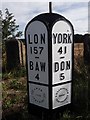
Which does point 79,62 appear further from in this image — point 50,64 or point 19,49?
point 50,64

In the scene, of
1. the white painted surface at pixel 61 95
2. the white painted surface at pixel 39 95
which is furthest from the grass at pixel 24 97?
the white painted surface at pixel 39 95

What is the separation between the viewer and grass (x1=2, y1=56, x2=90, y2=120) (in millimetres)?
3892

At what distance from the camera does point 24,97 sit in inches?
186

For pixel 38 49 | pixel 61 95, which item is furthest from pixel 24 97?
pixel 38 49

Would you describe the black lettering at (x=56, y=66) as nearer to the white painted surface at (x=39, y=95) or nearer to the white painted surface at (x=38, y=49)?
the white painted surface at (x=38, y=49)

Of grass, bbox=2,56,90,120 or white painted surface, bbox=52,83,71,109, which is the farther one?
grass, bbox=2,56,90,120

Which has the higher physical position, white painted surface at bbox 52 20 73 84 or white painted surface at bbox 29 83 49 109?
white painted surface at bbox 52 20 73 84

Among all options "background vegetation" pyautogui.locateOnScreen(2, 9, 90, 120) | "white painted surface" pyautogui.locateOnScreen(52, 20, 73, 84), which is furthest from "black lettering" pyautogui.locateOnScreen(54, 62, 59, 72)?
"background vegetation" pyautogui.locateOnScreen(2, 9, 90, 120)

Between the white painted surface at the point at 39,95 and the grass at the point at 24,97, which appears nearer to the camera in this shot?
the white painted surface at the point at 39,95

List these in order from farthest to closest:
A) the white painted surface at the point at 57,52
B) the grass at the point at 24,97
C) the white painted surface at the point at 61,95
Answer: the grass at the point at 24,97 < the white painted surface at the point at 61,95 < the white painted surface at the point at 57,52

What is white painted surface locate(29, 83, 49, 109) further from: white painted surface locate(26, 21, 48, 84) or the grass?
the grass

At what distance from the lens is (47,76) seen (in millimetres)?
3488

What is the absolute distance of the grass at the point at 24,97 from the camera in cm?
389

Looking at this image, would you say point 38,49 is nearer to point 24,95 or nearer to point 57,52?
point 57,52
